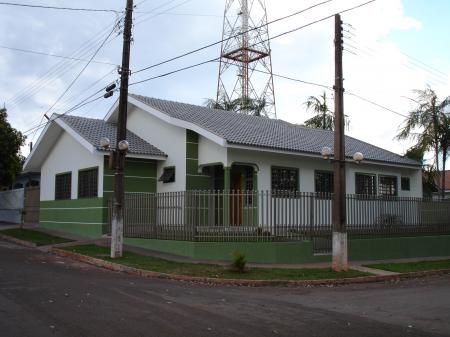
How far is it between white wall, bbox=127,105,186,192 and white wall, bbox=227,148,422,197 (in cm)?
234

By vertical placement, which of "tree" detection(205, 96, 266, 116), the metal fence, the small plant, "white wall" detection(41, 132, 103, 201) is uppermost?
"tree" detection(205, 96, 266, 116)

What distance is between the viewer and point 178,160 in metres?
20.7

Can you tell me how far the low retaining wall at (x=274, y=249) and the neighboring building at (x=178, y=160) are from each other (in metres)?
3.36

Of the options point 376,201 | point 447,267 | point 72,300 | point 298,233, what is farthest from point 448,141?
point 72,300

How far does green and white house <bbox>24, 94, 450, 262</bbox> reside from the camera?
1970 centimetres

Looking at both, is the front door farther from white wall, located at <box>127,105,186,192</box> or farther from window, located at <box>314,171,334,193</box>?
window, located at <box>314,171,334,193</box>

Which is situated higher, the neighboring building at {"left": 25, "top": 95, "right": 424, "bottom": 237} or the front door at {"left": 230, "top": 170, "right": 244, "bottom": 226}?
the neighboring building at {"left": 25, "top": 95, "right": 424, "bottom": 237}

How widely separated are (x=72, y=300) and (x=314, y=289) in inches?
220

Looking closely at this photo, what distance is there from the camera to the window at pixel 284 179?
20641 millimetres

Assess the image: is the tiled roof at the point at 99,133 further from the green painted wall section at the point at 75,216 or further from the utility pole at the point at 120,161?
the utility pole at the point at 120,161

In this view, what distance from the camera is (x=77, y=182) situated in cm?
2214

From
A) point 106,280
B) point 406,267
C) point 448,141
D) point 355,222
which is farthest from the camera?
point 448,141

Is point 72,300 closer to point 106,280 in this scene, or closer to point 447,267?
point 106,280

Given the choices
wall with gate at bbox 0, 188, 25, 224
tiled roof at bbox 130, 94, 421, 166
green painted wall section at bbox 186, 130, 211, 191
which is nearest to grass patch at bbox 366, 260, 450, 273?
tiled roof at bbox 130, 94, 421, 166
